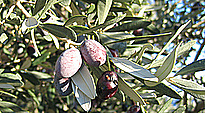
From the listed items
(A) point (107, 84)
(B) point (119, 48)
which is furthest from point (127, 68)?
(B) point (119, 48)

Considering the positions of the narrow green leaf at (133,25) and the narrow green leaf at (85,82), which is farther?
the narrow green leaf at (133,25)

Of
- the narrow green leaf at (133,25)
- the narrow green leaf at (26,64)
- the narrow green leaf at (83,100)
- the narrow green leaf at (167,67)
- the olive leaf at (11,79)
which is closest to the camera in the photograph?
the narrow green leaf at (167,67)

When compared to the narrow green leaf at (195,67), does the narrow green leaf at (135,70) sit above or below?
above

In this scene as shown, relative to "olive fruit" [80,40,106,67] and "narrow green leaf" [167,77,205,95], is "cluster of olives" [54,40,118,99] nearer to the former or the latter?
"olive fruit" [80,40,106,67]

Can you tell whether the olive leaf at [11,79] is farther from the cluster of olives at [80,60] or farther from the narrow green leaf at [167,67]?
the narrow green leaf at [167,67]

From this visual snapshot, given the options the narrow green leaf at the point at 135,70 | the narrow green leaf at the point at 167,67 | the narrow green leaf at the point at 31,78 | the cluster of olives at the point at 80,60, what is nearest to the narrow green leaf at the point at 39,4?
the cluster of olives at the point at 80,60

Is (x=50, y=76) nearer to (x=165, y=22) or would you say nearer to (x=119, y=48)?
(x=119, y=48)

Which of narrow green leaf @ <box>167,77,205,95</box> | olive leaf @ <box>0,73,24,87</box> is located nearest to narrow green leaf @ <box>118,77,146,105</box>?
narrow green leaf @ <box>167,77,205,95</box>
